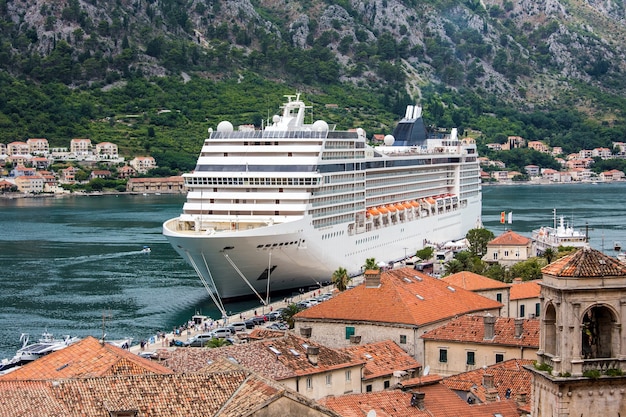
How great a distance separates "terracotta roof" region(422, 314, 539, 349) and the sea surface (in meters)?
11.9

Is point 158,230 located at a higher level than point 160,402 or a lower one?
lower

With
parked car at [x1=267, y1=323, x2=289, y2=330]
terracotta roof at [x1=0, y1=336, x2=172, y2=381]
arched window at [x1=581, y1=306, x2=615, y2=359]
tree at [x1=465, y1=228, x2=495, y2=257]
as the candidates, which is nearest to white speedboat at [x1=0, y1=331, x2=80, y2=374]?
parked car at [x1=267, y1=323, x2=289, y2=330]

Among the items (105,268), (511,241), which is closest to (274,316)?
A: (511,241)

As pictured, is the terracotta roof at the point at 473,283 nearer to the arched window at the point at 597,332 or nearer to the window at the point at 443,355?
the window at the point at 443,355

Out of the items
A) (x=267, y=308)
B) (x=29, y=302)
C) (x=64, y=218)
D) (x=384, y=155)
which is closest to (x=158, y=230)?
(x=64, y=218)

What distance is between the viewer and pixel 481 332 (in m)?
33.0

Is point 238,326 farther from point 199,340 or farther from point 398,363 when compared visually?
point 398,363

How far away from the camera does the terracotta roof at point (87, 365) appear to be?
80.9 feet

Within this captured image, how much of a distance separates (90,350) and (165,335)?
78.4 ft

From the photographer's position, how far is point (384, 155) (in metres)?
84.2

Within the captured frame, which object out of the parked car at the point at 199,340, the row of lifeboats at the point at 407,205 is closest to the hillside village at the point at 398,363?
the parked car at the point at 199,340

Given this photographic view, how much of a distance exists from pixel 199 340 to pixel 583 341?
98.8 feet

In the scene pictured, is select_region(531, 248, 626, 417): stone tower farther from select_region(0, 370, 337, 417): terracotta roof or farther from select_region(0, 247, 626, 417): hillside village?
select_region(0, 370, 337, 417): terracotta roof

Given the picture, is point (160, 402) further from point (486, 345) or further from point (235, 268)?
point (235, 268)
